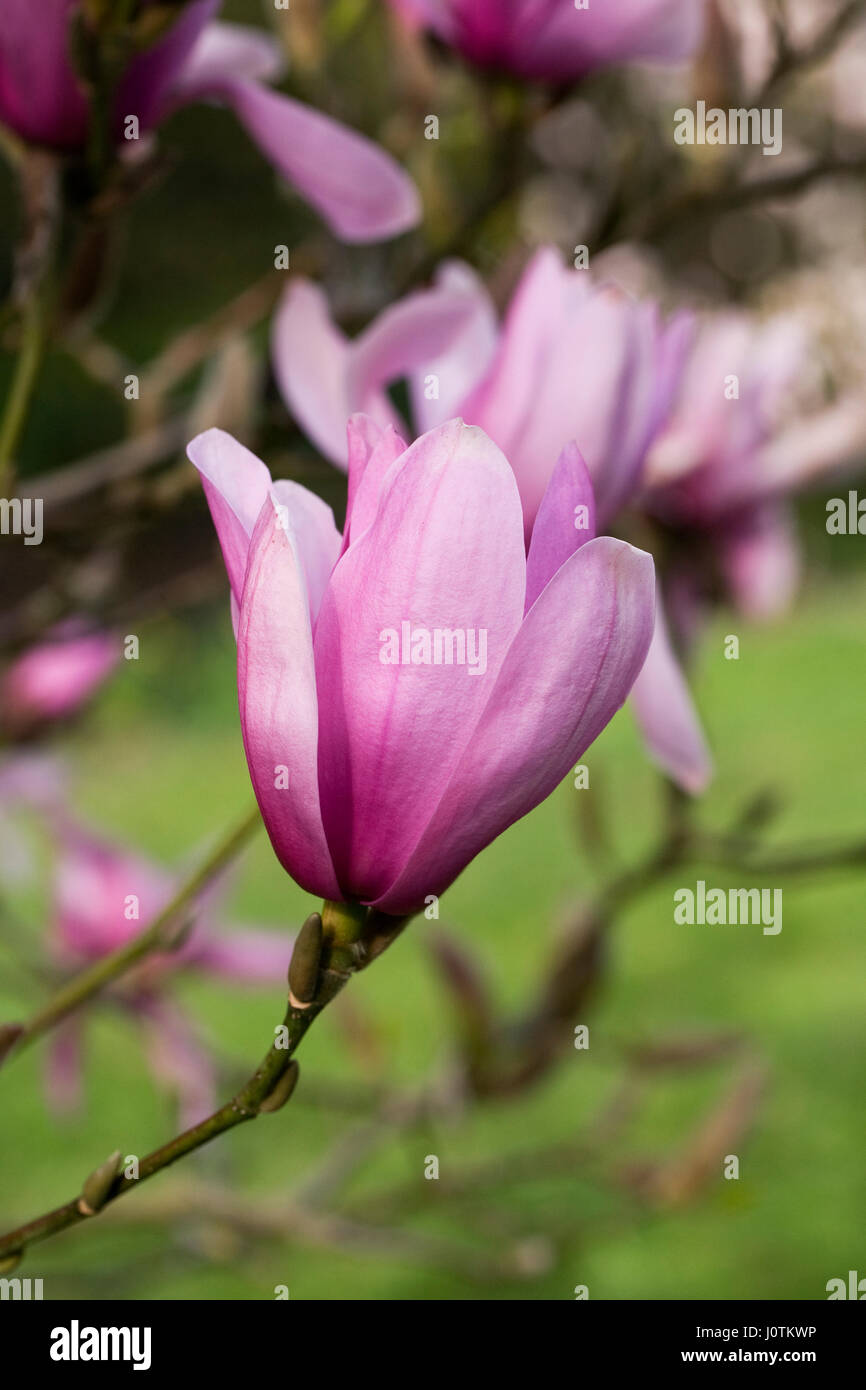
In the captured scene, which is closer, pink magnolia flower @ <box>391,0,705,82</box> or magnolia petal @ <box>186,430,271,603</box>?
magnolia petal @ <box>186,430,271,603</box>

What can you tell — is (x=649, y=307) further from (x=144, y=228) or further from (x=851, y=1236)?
(x=144, y=228)

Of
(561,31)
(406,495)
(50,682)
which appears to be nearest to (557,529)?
(406,495)

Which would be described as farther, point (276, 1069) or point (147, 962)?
point (147, 962)

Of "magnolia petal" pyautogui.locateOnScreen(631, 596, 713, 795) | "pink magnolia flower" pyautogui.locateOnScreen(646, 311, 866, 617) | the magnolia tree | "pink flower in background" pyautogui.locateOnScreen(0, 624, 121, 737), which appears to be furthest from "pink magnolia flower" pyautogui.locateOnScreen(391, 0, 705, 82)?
"pink flower in background" pyautogui.locateOnScreen(0, 624, 121, 737)

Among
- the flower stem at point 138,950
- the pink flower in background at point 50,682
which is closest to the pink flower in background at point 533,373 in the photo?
the flower stem at point 138,950

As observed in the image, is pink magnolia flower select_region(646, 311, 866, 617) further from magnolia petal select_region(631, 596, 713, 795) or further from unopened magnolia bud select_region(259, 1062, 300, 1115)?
unopened magnolia bud select_region(259, 1062, 300, 1115)

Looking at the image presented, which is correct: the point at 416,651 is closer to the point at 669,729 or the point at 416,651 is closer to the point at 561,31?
the point at 669,729

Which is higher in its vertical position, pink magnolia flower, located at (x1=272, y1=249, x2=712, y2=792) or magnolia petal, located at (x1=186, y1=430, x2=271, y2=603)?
pink magnolia flower, located at (x1=272, y1=249, x2=712, y2=792)
